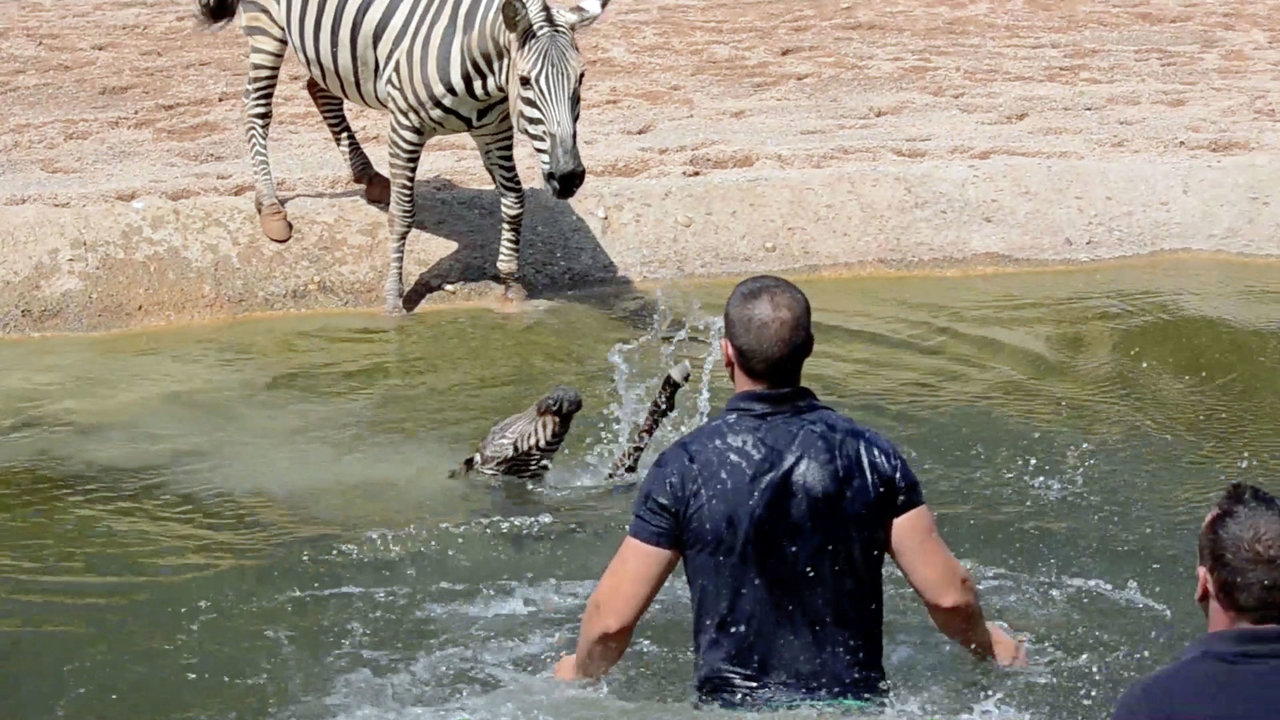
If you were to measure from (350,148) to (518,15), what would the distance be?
2.42 m

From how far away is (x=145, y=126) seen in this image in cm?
1302

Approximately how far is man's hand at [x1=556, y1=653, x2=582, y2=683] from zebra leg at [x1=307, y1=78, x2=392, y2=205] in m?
6.36

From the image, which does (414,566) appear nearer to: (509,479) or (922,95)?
(509,479)

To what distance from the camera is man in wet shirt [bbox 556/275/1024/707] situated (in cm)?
381

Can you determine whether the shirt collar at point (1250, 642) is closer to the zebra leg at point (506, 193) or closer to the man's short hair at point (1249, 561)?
the man's short hair at point (1249, 561)

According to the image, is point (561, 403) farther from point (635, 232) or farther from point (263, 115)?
point (263, 115)

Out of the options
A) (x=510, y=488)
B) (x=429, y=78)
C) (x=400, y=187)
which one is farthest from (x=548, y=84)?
(x=510, y=488)

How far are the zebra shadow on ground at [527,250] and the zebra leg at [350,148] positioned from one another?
0.26 metres

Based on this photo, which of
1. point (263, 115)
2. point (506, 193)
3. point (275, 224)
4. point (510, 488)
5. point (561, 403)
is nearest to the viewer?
point (561, 403)

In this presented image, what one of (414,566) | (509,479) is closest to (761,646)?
(414,566)

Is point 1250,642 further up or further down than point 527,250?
further up

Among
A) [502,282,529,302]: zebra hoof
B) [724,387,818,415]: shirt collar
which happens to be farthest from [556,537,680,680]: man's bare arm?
[502,282,529,302]: zebra hoof

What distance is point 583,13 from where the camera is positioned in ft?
29.4

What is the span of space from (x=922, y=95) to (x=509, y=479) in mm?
8294
